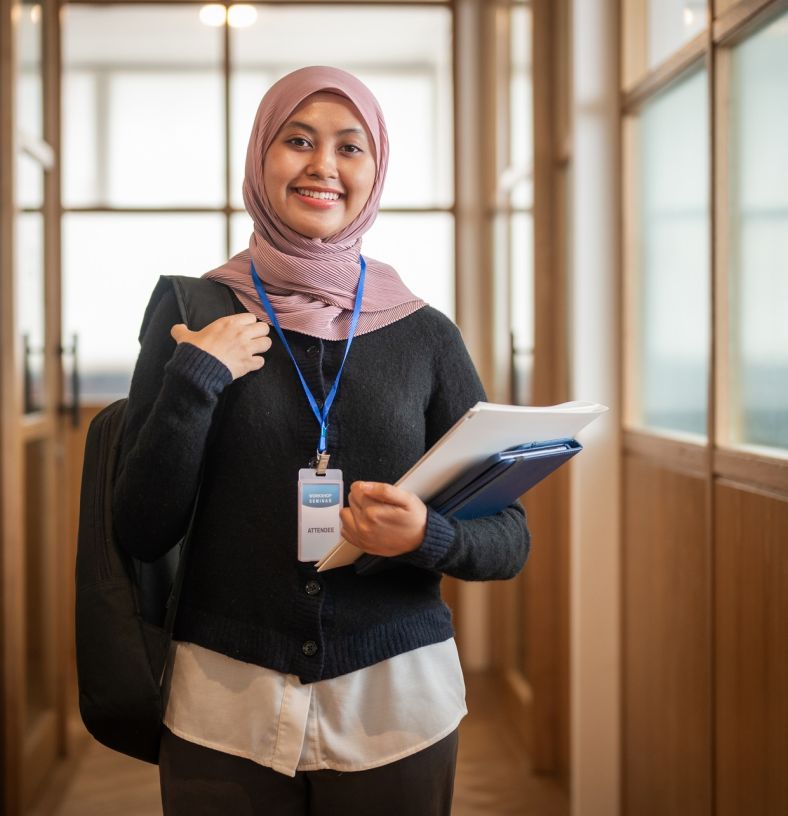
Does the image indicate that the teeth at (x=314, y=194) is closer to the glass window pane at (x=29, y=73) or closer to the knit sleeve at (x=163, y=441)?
the knit sleeve at (x=163, y=441)

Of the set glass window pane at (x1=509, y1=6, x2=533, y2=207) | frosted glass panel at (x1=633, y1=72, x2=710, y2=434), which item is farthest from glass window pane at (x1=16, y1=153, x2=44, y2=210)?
frosted glass panel at (x1=633, y1=72, x2=710, y2=434)

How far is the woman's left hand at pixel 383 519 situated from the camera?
1.09 meters

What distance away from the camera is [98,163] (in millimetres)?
4301

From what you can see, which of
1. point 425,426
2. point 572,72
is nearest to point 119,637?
point 425,426

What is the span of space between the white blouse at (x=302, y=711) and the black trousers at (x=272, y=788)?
16 mm

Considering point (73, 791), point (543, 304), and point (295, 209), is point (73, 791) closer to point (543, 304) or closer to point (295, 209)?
point (543, 304)

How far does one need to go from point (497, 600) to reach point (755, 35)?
112 inches

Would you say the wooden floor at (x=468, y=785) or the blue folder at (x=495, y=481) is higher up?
the blue folder at (x=495, y=481)

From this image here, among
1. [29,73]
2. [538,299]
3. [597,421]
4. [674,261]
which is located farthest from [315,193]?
[29,73]

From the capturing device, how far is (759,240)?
1.88 metres

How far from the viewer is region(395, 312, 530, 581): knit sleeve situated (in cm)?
114

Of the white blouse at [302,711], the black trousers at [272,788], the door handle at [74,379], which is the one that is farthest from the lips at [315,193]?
the door handle at [74,379]

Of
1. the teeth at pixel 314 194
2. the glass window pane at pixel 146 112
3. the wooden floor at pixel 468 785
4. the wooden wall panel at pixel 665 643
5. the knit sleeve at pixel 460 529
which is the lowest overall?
the wooden floor at pixel 468 785

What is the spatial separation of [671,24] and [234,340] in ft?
5.48
